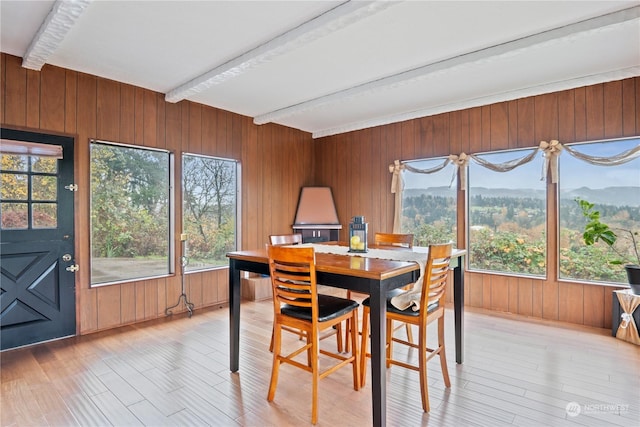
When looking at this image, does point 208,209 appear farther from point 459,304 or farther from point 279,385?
point 459,304

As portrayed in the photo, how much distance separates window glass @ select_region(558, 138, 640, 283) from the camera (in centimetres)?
365

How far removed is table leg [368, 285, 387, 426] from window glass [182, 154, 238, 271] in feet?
10.5

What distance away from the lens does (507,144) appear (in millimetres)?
4324

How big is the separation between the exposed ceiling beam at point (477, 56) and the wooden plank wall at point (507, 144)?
145 centimetres

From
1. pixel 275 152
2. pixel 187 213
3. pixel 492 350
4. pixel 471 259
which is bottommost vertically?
pixel 492 350

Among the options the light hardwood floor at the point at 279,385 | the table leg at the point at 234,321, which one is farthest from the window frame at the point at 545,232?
the table leg at the point at 234,321

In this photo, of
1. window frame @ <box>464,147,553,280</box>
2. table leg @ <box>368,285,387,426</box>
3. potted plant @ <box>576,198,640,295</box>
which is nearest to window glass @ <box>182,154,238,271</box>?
table leg @ <box>368,285,387,426</box>

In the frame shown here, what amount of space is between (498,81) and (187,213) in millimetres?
4072

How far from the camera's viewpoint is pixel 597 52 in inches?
123

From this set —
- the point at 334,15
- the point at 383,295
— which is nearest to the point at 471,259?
the point at 383,295

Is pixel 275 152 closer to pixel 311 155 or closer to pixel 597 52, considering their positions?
pixel 311 155

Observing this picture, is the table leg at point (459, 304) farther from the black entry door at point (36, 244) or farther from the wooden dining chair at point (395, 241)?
the black entry door at point (36, 244)

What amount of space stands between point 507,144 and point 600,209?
4.04 ft

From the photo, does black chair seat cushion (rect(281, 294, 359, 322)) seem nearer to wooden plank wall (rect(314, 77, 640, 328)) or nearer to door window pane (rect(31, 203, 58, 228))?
door window pane (rect(31, 203, 58, 228))
